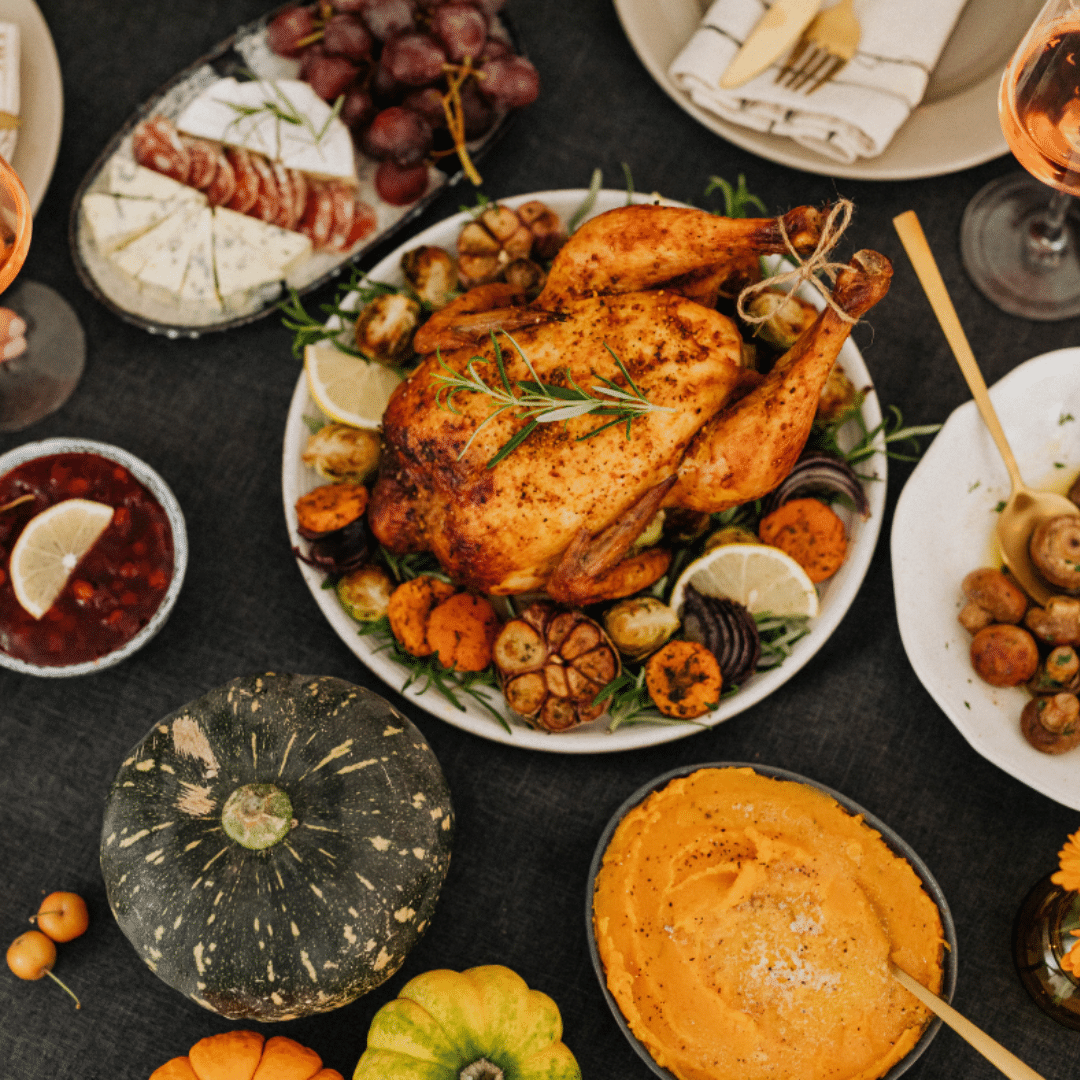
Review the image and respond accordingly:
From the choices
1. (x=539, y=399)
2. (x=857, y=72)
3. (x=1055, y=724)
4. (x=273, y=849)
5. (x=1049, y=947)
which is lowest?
(x=1049, y=947)

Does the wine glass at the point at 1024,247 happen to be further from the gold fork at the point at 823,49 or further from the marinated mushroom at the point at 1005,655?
the marinated mushroom at the point at 1005,655

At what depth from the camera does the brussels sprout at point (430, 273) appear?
1910mm

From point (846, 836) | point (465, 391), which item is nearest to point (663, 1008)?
point (846, 836)

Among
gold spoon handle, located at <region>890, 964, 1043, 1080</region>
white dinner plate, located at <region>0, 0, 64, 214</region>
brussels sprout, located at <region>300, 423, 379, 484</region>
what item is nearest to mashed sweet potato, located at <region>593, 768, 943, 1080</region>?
gold spoon handle, located at <region>890, 964, 1043, 1080</region>

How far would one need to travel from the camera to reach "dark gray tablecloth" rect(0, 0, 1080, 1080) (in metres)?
1.91

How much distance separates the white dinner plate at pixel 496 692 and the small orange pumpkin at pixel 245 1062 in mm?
700

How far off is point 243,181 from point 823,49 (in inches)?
50.9

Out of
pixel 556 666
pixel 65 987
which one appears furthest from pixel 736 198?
pixel 65 987

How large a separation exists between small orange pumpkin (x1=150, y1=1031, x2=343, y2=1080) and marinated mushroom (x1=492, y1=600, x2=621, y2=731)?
78cm

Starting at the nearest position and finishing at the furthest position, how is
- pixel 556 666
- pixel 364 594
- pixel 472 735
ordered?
pixel 556 666, pixel 364 594, pixel 472 735

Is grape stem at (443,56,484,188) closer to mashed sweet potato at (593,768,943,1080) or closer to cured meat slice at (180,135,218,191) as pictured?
cured meat slice at (180,135,218,191)

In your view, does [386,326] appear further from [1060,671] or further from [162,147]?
[1060,671]

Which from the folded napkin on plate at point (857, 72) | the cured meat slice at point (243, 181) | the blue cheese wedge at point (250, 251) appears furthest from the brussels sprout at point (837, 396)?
the cured meat slice at point (243, 181)

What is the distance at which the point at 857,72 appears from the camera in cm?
195
